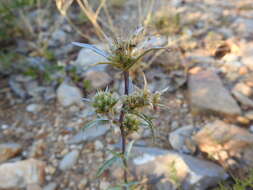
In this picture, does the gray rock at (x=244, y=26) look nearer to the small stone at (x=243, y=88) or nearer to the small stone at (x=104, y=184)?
the small stone at (x=243, y=88)

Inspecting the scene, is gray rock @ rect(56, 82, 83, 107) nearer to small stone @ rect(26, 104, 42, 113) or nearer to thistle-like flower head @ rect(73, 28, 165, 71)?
small stone @ rect(26, 104, 42, 113)

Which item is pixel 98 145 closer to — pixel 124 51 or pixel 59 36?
pixel 124 51

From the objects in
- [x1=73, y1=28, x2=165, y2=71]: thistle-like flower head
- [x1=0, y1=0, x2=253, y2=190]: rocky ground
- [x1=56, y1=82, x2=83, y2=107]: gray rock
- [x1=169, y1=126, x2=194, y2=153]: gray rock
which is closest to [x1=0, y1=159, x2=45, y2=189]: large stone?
[x1=0, y1=0, x2=253, y2=190]: rocky ground

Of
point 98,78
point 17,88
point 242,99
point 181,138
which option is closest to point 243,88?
point 242,99

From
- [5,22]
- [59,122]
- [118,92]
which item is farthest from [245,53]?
[5,22]

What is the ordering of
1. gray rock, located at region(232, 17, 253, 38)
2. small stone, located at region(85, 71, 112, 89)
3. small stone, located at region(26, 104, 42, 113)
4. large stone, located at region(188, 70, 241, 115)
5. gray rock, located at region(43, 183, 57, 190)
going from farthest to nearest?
gray rock, located at region(232, 17, 253, 38)
small stone, located at region(85, 71, 112, 89)
small stone, located at region(26, 104, 42, 113)
large stone, located at region(188, 70, 241, 115)
gray rock, located at region(43, 183, 57, 190)
